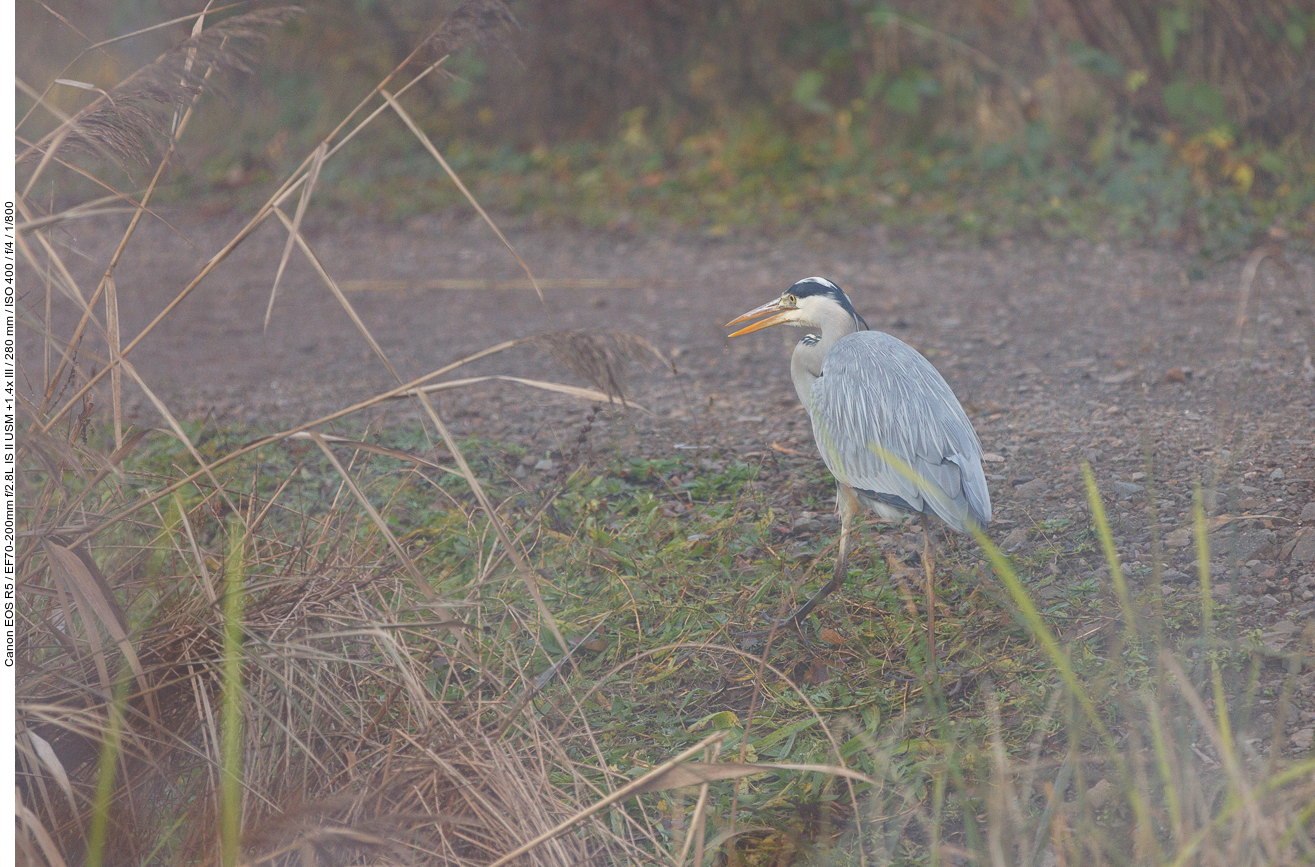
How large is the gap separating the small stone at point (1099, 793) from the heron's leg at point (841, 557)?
0.86 metres

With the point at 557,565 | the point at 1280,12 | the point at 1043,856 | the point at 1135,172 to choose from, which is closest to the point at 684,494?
the point at 557,565

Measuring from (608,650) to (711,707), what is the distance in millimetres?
353

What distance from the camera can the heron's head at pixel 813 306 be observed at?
11.2 feet

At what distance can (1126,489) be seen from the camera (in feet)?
10.8

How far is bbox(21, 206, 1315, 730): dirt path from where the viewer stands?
326 centimetres

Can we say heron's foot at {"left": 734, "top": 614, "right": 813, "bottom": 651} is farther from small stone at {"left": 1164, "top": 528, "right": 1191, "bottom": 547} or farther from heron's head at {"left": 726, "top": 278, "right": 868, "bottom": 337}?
small stone at {"left": 1164, "top": 528, "right": 1191, "bottom": 547}

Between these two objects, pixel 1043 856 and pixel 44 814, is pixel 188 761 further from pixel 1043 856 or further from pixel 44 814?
pixel 1043 856

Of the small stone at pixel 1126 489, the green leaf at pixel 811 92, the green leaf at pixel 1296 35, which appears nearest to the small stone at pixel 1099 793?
the small stone at pixel 1126 489

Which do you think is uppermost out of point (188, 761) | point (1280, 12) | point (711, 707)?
point (1280, 12)

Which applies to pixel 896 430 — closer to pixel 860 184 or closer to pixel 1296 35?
pixel 860 184

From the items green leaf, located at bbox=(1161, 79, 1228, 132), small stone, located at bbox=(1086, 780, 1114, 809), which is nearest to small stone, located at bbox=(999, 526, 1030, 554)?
small stone, located at bbox=(1086, 780, 1114, 809)

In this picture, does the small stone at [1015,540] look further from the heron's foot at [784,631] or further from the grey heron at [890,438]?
the heron's foot at [784,631]

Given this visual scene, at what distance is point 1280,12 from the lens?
6289mm

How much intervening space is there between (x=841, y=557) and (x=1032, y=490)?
778mm
